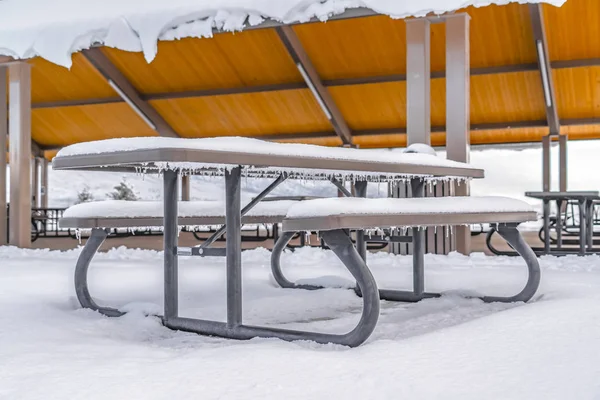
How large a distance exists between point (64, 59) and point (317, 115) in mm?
5217

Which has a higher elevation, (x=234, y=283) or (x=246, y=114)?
(x=246, y=114)

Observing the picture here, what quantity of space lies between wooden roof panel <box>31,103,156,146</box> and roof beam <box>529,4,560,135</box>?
664 centimetres

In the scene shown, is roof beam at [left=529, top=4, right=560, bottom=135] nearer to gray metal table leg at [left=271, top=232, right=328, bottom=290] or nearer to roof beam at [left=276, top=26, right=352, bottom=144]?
roof beam at [left=276, top=26, right=352, bottom=144]

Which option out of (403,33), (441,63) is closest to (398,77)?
(441,63)

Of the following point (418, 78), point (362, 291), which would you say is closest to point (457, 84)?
point (418, 78)

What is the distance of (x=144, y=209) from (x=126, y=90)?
Result: 7.68 meters

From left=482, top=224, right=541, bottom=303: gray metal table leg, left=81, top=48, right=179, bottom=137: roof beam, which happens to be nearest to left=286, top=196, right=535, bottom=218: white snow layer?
left=482, top=224, right=541, bottom=303: gray metal table leg

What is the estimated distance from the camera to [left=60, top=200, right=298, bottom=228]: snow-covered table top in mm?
2715

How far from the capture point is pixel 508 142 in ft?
42.9

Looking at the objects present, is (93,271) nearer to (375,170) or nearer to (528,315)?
(375,170)

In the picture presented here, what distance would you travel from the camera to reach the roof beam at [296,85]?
343 inches

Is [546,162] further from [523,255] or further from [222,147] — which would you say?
[222,147]

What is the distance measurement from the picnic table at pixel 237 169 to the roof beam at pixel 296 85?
6417mm

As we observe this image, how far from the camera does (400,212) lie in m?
2.26
